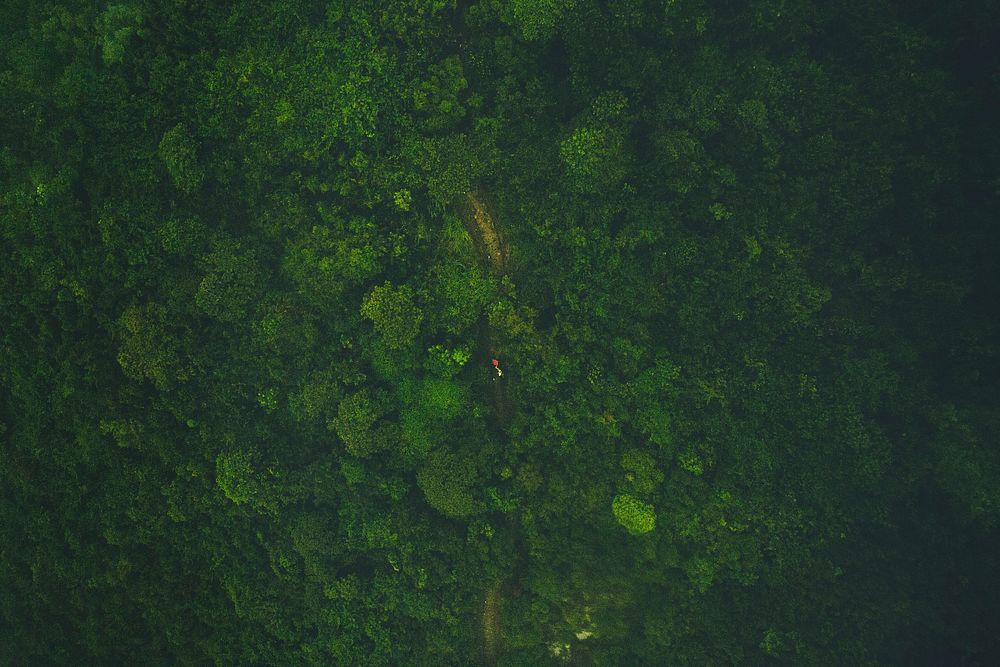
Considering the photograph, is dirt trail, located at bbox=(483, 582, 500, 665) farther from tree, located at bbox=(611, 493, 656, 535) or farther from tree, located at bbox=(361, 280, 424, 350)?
tree, located at bbox=(361, 280, 424, 350)

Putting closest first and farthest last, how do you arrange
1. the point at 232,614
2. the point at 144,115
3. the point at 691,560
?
the point at 144,115 → the point at 232,614 → the point at 691,560

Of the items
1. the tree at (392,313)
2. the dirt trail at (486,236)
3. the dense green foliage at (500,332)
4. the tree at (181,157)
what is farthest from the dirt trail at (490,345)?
the tree at (181,157)

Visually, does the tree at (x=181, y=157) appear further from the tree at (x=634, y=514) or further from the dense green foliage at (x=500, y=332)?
the tree at (x=634, y=514)

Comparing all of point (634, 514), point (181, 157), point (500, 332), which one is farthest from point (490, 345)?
point (181, 157)

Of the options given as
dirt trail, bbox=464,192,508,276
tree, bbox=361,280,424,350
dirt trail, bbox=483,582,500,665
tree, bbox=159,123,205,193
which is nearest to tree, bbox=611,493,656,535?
dirt trail, bbox=483,582,500,665

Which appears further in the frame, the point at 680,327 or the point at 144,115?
the point at 680,327

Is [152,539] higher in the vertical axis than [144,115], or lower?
lower

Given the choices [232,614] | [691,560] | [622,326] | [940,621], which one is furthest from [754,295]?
[232,614]

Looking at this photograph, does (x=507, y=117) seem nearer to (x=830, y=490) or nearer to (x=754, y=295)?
(x=754, y=295)
